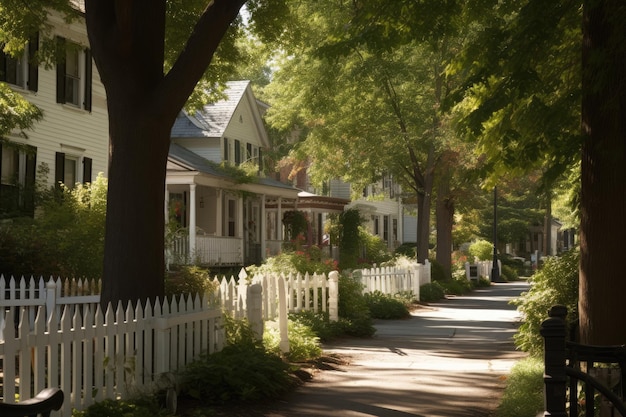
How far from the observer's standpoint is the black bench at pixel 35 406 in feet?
11.8

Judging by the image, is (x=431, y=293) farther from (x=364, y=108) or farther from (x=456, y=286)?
(x=364, y=108)

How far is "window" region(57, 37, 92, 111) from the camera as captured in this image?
25.5 meters

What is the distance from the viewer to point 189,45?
1146cm

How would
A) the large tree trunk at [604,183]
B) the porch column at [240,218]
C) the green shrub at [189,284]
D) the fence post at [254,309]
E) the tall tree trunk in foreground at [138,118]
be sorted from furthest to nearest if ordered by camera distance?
the porch column at [240,218]
the green shrub at [189,284]
the fence post at [254,309]
the tall tree trunk in foreground at [138,118]
the large tree trunk at [604,183]

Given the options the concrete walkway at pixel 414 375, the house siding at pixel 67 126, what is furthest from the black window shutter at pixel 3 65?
the concrete walkway at pixel 414 375

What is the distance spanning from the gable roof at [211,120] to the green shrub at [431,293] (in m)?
10.3

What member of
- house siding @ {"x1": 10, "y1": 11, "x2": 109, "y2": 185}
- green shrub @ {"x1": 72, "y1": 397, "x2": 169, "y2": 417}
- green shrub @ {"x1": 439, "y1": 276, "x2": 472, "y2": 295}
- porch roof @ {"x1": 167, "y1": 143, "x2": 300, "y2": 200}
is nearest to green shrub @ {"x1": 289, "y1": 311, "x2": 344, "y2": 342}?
green shrub @ {"x1": 72, "y1": 397, "x2": 169, "y2": 417}

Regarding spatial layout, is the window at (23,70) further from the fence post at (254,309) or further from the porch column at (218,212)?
the fence post at (254,309)

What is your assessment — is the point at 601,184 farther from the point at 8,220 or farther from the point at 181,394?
the point at 8,220

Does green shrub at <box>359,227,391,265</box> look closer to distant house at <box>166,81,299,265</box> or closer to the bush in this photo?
distant house at <box>166,81,299,265</box>

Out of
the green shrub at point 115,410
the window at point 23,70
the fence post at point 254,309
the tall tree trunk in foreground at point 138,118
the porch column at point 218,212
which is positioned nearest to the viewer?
the green shrub at point 115,410

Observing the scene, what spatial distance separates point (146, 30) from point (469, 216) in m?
48.3

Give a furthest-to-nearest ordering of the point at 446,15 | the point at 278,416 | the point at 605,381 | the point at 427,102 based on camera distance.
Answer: the point at 427,102 → the point at 446,15 → the point at 278,416 → the point at 605,381

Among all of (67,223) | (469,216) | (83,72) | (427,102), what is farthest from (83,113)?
(469,216)
